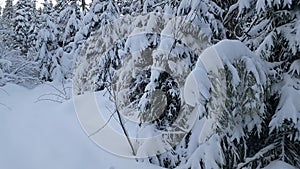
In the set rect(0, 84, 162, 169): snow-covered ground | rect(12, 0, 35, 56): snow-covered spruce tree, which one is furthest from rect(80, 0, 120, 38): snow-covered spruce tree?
rect(12, 0, 35, 56): snow-covered spruce tree

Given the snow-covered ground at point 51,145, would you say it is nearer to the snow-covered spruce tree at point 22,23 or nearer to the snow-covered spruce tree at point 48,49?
the snow-covered spruce tree at point 48,49

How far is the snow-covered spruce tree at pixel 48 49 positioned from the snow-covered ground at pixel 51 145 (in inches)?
427

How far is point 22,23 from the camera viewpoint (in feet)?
92.7

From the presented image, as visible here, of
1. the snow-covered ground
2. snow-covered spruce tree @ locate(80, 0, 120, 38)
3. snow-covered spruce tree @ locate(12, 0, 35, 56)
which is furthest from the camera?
snow-covered spruce tree @ locate(12, 0, 35, 56)

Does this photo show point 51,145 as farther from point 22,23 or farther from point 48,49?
point 22,23

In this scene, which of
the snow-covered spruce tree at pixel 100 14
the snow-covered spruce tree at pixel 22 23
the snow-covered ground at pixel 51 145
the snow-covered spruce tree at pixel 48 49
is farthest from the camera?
the snow-covered spruce tree at pixel 22 23

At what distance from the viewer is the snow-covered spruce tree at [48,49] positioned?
19531 mm

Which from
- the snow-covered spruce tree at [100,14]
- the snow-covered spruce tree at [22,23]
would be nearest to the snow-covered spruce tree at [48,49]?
the snow-covered spruce tree at [100,14]

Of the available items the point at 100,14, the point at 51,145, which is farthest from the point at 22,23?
the point at 51,145

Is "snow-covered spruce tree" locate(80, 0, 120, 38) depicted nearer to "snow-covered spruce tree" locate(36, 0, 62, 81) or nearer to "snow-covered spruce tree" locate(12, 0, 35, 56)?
"snow-covered spruce tree" locate(36, 0, 62, 81)

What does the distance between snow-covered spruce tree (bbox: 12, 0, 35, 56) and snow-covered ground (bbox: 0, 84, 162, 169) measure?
839 inches

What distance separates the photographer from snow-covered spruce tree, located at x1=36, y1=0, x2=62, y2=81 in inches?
769

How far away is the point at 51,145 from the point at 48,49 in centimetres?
1485

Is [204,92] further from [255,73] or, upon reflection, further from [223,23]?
[223,23]
